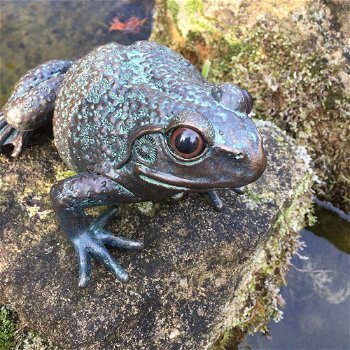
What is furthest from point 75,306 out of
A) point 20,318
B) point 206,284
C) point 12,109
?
point 12,109

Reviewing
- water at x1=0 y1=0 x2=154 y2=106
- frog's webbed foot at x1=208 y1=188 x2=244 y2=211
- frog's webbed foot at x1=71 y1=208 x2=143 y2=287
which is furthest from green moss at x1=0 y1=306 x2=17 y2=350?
water at x1=0 y1=0 x2=154 y2=106

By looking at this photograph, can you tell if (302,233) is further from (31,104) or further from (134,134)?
(31,104)

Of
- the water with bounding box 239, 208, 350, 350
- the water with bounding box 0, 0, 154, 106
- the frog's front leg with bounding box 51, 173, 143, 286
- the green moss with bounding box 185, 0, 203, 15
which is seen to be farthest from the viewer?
the water with bounding box 0, 0, 154, 106

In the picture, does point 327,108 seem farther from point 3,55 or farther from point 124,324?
point 3,55

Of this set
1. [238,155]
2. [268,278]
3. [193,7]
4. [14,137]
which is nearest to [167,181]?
[238,155]

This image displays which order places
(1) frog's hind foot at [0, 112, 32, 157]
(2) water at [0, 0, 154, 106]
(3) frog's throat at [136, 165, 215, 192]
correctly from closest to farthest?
(3) frog's throat at [136, 165, 215, 192]
(1) frog's hind foot at [0, 112, 32, 157]
(2) water at [0, 0, 154, 106]

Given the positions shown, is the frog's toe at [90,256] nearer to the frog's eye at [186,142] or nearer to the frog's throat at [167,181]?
→ the frog's throat at [167,181]

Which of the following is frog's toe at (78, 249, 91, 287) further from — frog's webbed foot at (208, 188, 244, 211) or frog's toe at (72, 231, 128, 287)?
frog's webbed foot at (208, 188, 244, 211)
